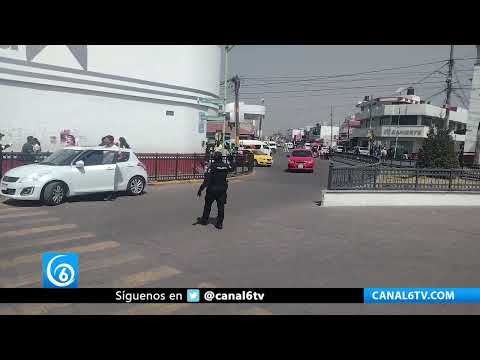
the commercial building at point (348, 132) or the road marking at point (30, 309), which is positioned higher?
the commercial building at point (348, 132)

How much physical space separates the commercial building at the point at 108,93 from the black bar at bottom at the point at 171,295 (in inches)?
602

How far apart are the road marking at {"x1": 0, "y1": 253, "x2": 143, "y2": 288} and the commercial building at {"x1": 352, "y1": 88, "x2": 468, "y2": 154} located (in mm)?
53234

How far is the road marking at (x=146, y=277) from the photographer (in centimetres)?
511

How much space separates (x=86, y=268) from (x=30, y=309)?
4.56 ft

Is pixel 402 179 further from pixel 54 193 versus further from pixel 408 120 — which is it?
pixel 408 120

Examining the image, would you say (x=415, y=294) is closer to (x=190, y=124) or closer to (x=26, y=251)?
(x=26, y=251)

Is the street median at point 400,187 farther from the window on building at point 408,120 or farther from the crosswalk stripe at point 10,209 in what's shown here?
the window on building at point 408,120

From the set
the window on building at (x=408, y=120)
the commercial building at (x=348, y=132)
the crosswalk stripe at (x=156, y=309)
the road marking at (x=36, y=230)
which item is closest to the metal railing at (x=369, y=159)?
the window on building at (x=408, y=120)

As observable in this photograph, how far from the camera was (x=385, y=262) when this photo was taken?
6.45 metres

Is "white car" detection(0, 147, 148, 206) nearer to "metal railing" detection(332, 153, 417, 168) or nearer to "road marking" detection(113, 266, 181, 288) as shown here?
"road marking" detection(113, 266, 181, 288)

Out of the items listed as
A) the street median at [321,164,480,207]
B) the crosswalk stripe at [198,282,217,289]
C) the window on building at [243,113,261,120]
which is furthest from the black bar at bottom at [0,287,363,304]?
the window on building at [243,113,261,120]

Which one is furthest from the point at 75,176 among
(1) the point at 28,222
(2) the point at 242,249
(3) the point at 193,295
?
(3) the point at 193,295
